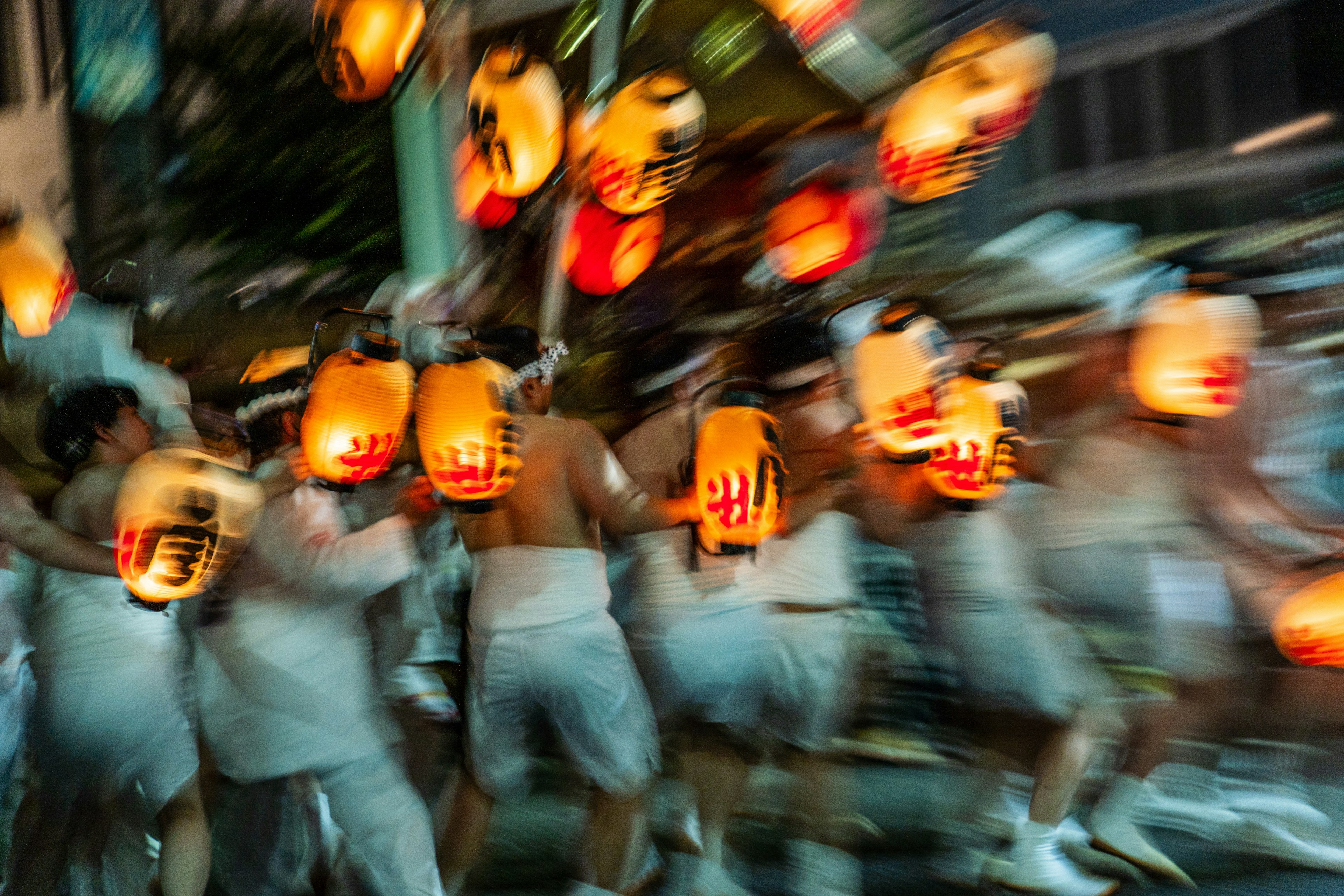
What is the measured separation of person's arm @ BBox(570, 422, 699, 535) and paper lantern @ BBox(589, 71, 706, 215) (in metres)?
0.70

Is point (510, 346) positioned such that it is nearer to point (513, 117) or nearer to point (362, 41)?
point (513, 117)

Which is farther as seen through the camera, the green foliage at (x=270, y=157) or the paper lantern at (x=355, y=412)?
the green foliage at (x=270, y=157)

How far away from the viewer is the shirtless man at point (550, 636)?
2461mm

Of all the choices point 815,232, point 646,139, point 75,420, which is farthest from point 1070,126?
point 75,420

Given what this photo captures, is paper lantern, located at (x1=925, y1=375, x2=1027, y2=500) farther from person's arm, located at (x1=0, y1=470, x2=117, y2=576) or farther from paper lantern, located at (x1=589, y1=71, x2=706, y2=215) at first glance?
person's arm, located at (x1=0, y1=470, x2=117, y2=576)

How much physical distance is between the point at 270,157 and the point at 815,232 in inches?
80.2

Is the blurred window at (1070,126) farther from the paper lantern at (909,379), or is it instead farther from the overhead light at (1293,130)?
the paper lantern at (909,379)

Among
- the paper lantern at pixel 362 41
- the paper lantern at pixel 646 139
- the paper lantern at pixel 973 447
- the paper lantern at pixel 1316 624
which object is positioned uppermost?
the paper lantern at pixel 362 41

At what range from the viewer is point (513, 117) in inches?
106

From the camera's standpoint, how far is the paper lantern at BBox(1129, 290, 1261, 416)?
2.51 m

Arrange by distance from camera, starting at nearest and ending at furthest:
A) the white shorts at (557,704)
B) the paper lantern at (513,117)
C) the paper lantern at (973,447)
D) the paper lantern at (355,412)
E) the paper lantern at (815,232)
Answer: the paper lantern at (355,412) < the white shorts at (557,704) < the paper lantern at (973,447) < the paper lantern at (513,117) < the paper lantern at (815,232)

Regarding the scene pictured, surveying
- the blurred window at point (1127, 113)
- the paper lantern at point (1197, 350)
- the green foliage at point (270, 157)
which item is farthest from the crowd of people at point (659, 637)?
the blurred window at point (1127, 113)

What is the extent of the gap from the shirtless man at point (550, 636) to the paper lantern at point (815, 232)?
38.2 inches

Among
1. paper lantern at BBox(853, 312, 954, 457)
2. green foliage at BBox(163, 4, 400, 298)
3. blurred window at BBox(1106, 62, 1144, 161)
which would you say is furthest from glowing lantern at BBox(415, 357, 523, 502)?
blurred window at BBox(1106, 62, 1144, 161)
